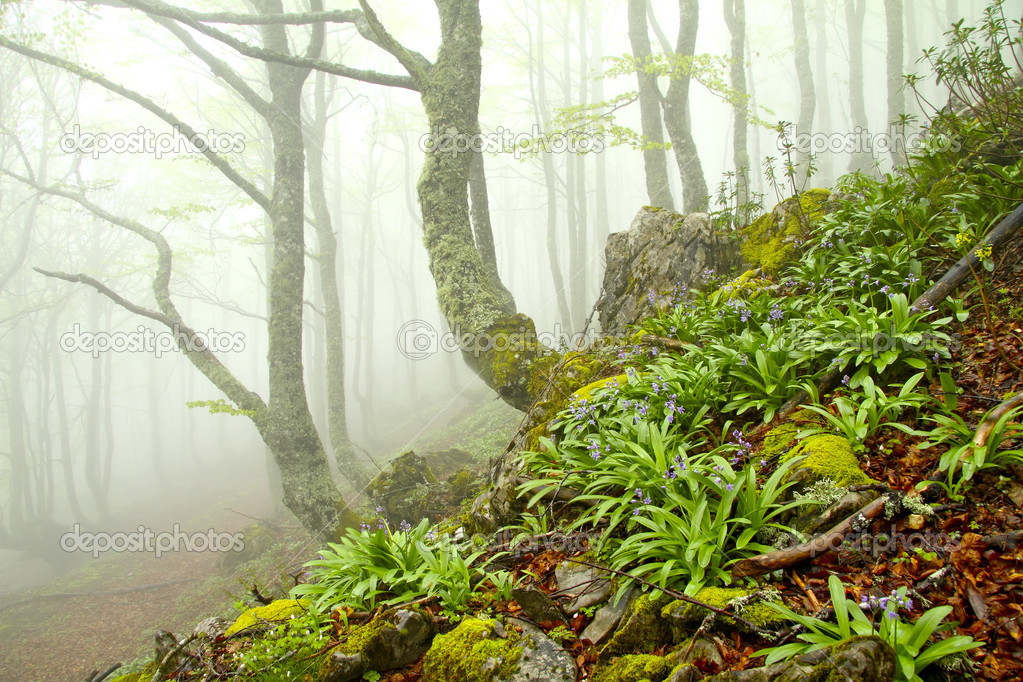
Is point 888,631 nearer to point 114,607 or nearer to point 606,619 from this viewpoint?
point 606,619

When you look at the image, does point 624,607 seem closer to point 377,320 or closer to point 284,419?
point 284,419

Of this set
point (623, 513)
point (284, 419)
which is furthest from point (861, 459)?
point (284, 419)

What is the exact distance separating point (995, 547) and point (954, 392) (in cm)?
98

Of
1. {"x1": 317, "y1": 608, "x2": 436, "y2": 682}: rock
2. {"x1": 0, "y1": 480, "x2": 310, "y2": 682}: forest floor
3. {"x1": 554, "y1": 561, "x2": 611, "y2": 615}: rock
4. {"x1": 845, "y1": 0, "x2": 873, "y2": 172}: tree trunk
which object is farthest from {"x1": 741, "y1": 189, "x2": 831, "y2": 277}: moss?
{"x1": 845, "y1": 0, "x2": 873, "y2": 172}: tree trunk

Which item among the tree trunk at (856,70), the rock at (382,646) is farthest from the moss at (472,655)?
the tree trunk at (856,70)

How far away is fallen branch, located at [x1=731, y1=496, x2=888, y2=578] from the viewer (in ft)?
6.56

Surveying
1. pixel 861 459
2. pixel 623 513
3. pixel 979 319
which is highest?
pixel 979 319

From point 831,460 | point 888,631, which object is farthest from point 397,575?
point 831,460

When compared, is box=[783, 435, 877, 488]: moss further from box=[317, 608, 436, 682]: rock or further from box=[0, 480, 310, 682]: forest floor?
box=[0, 480, 310, 682]: forest floor

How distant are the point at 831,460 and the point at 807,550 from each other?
0.61 metres

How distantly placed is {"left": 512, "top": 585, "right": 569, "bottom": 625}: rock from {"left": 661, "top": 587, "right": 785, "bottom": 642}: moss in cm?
52

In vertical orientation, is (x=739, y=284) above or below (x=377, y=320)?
below

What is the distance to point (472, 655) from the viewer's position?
2070mm

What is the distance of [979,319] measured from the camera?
3154 mm
